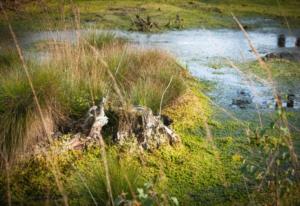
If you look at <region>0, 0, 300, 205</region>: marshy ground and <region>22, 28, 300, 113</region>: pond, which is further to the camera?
<region>22, 28, 300, 113</region>: pond

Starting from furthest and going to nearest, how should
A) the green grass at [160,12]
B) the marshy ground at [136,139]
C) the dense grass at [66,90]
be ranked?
the green grass at [160,12], the dense grass at [66,90], the marshy ground at [136,139]

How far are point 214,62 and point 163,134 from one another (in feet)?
12.0

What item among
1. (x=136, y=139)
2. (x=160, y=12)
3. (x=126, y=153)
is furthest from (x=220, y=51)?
(x=126, y=153)

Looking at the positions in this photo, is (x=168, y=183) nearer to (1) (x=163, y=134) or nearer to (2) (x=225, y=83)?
(1) (x=163, y=134)

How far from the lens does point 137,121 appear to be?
12.5ft

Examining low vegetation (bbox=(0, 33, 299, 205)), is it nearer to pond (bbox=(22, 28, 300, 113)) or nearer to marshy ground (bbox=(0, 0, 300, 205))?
marshy ground (bbox=(0, 0, 300, 205))

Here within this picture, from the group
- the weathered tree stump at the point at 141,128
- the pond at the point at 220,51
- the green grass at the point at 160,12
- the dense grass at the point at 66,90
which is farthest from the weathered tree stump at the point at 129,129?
the green grass at the point at 160,12

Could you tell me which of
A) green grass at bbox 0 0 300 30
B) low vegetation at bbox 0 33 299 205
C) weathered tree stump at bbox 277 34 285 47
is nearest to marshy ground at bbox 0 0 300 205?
low vegetation at bbox 0 33 299 205

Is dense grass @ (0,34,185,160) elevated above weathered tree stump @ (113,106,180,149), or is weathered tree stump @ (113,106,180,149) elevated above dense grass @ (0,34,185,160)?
dense grass @ (0,34,185,160)

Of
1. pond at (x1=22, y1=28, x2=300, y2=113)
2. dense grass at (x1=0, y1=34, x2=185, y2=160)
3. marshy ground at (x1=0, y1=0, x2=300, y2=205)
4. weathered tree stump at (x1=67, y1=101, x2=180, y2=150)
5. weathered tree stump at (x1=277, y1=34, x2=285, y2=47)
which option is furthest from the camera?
weathered tree stump at (x1=277, y1=34, x2=285, y2=47)

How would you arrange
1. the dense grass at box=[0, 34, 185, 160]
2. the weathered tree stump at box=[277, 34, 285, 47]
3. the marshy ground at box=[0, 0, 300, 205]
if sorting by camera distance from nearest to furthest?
the marshy ground at box=[0, 0, 300, 205] < the dense grass at box=[0, 34, 185, 160] < the weathered tree stump at box=[277, 34, 285, 47]

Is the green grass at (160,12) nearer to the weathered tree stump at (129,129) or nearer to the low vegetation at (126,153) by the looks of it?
the low vegetation at (126,153)

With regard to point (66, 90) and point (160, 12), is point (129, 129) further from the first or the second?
point (160, 12)

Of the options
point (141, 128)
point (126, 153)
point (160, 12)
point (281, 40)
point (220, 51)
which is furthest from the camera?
point (160, 12)
